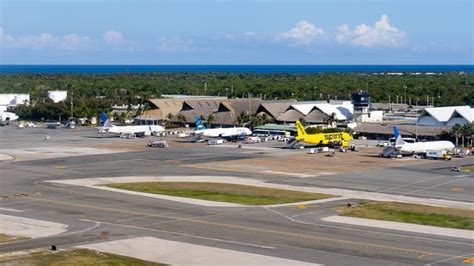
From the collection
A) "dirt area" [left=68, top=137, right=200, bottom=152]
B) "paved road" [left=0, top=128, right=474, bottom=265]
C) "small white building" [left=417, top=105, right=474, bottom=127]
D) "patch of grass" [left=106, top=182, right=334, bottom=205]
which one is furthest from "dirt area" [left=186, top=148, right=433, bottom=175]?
"dirt area" [left=68, top=137, right=200, bottom=152]

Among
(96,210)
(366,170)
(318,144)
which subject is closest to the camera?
(96,210)

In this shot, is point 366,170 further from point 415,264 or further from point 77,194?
point 415,264

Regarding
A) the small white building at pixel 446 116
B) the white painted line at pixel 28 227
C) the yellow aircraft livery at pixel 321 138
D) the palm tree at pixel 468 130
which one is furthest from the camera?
the small white building at pixel 446 116

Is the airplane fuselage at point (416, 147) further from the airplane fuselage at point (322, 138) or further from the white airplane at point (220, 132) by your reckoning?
the white airplane at point (220, 132)

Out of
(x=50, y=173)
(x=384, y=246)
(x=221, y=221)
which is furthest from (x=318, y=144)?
(x=384, y=246)

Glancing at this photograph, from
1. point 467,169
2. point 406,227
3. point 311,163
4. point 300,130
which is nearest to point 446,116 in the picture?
point 300,130

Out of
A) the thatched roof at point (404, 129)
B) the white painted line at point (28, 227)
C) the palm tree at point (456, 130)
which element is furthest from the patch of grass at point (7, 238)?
the thatched roof at point (404, 129)

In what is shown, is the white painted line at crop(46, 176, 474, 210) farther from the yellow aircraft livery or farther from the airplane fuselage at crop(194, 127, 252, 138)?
the airplane fuselage at crop(194, 127, 252, 138)
